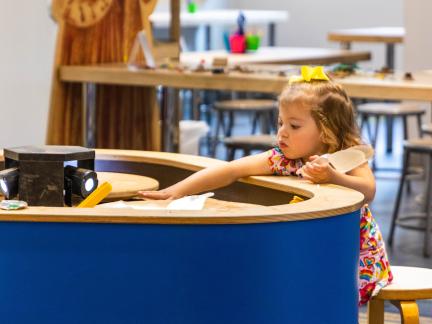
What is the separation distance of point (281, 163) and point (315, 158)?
0.69 feet

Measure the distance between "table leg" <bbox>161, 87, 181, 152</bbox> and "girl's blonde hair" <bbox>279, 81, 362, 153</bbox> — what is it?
11.2 ft

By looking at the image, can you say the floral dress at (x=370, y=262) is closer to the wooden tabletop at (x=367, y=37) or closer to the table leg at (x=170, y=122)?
the table leg at (x=170, y=122)

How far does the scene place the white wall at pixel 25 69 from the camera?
19.5 ft

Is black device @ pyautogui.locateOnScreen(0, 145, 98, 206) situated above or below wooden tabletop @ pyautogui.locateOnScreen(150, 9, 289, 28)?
below

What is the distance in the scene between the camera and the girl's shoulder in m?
3.31

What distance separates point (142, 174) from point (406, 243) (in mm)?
3040

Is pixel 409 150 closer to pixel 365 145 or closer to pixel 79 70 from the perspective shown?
pixel 79 70

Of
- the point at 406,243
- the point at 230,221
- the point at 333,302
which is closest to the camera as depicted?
the point at 230,221

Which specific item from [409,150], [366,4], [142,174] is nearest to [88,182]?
[142,174]

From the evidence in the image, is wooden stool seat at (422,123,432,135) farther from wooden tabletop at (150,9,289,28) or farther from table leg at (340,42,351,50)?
wooden tabletop at (150,9,289,28)

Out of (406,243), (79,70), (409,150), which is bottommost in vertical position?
(406,243)

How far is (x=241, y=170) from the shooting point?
3344 mm

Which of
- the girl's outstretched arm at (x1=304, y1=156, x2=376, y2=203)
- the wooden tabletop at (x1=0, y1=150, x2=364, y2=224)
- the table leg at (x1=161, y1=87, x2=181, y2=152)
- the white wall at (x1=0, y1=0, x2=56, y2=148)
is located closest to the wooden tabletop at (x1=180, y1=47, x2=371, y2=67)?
the table leg at (x1=161, y1=87, x2=181, y2=152)

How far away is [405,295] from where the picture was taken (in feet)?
10.4
